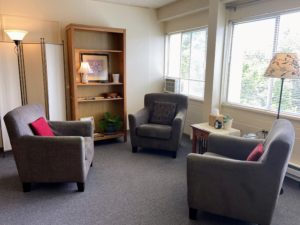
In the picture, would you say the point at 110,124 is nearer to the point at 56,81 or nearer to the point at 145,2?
the point at 56,81

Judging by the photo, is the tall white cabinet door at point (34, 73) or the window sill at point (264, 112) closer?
the window sill at point (264, 112)

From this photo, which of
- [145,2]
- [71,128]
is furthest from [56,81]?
[145,2]

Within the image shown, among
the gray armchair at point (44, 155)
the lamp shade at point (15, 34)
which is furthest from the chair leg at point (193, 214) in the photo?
the lamp shade at point (15, 34)

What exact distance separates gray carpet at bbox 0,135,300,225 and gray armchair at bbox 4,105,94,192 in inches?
7.7

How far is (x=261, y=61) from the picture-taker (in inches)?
130

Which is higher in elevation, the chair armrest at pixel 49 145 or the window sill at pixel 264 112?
the window sill at pixel 264 112

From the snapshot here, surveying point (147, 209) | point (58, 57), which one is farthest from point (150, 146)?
point (58, 57)

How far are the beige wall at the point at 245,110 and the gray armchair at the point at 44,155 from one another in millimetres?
2218

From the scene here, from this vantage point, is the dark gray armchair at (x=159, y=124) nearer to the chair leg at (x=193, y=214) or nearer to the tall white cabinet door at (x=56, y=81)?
the tall white cabinet door at (x=56, y=81)

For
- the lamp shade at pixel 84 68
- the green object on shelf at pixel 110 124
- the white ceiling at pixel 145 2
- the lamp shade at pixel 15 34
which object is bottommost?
the green object on shelf at pixel 110 124

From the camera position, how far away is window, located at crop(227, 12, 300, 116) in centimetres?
290

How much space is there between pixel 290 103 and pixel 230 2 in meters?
1.65

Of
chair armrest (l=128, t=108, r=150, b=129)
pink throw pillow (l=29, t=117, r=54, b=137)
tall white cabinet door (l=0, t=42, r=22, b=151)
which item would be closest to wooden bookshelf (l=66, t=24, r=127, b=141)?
chair armrest (l=128, t=108, r=150, b=129)

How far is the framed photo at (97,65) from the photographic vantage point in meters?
4.15
